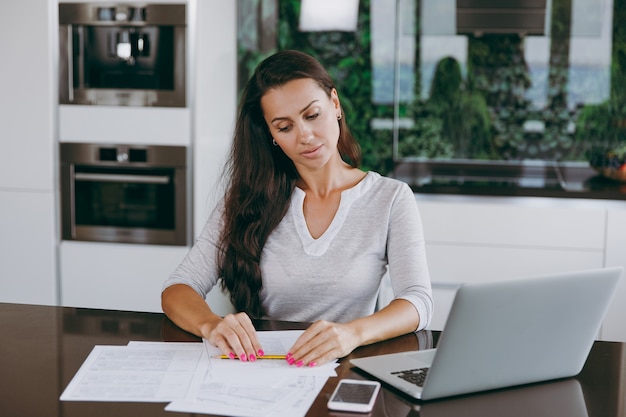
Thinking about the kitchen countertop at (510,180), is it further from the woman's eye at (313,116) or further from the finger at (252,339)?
the finger at (252,339)

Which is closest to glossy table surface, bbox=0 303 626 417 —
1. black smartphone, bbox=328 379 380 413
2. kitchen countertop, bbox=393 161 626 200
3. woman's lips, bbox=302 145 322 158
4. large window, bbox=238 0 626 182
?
black smartphone, bbox=328 379 380 413

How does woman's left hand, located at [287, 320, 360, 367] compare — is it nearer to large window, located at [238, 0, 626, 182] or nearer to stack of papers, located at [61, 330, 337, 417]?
stack of papers, located at [61, 330, 337, 417]

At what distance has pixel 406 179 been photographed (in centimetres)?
365

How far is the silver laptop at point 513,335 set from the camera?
125 centimetres

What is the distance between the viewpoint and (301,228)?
2.06m

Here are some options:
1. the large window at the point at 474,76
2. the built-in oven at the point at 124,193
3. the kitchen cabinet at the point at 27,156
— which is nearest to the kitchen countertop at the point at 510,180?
the large window at the point at 474,76

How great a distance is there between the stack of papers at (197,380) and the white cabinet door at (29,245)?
214cm

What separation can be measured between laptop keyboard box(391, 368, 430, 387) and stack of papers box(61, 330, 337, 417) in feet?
0.40

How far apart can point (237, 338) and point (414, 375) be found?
0.35 metres

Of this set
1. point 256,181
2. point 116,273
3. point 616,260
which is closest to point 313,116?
point 256,181

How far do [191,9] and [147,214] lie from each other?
36.5 inches

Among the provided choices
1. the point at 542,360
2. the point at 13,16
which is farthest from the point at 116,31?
the point at 542,360

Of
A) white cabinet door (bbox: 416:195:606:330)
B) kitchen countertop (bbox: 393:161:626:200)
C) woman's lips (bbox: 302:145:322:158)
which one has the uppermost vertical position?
woman's lips (bbox: 302:145:322:158)

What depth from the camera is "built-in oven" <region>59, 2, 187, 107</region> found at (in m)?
3.41
